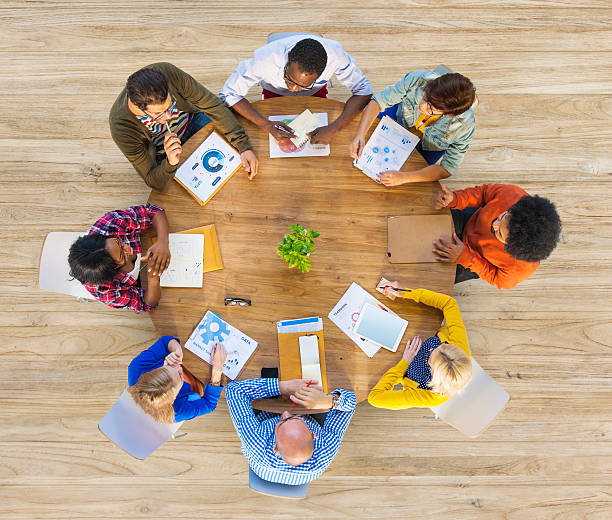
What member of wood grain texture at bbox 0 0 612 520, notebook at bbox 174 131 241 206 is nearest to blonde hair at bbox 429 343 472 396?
wood grain texture at bbox 0 0 612 520

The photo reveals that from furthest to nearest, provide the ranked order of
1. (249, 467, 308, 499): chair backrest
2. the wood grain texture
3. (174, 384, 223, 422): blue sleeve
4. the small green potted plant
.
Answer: the wood grain texture < (174, 384, 223, 422): blue sleeve < (249, 467, 308, 499): chair backrest < the small green potted plant

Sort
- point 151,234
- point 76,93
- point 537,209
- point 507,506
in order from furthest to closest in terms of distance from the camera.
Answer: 1. point 76,93
2. point 507,506
3. point 151,234
4. point 537,209

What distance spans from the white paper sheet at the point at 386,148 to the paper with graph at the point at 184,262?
0.88 m

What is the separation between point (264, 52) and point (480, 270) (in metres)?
1.53

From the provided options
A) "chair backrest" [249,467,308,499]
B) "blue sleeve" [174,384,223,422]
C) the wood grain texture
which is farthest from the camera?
the wood grain texture

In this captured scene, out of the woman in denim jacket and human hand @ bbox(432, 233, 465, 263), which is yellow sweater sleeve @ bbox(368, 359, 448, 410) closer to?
human hand @ bbox(432, 233, 465, 263)

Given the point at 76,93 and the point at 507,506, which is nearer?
the point at 507,506

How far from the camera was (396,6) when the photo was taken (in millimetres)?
2982

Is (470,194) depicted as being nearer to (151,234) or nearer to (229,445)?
(151,234)

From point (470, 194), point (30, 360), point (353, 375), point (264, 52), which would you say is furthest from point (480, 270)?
point (30, 360)

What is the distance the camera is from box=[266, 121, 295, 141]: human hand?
204cm

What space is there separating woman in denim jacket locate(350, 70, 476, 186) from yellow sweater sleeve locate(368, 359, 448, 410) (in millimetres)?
899

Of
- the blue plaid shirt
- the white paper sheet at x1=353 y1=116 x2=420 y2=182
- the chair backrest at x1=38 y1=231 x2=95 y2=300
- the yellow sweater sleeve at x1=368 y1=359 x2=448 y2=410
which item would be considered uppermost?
the white paper sheet at x1=353 y1=116 x2=420 y2=182

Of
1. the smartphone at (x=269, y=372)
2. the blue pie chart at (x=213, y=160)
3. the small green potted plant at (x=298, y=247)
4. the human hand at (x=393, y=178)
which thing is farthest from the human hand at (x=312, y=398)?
the blue pie chart at (x=213, y=160)
